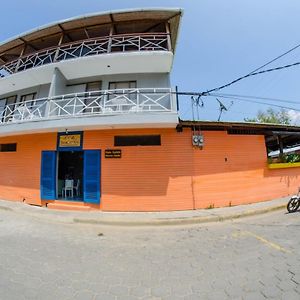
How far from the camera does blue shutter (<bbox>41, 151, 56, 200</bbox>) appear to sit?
34.5 ft

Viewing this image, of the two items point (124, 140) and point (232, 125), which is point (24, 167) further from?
point (232, 125)

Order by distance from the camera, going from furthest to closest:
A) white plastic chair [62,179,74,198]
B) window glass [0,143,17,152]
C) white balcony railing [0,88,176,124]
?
1. window glass [0,143,17,152]
2. white plastic chair [62,179,74,198]
3. white balcony railing [0,88,176,124]

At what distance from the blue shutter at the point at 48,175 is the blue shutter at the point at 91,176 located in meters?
1.76

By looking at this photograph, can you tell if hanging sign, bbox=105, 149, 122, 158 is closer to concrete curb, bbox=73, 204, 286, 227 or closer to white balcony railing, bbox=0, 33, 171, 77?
concrete curb, bbox=73, 204, 286, 227

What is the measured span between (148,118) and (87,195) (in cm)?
447

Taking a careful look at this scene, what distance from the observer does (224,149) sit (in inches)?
409

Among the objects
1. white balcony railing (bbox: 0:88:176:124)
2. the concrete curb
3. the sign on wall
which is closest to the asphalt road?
the concrete curb

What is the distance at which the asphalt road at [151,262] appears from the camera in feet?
11.5

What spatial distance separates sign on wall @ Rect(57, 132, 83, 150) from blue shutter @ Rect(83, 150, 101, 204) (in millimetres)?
656

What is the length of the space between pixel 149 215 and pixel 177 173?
220cm

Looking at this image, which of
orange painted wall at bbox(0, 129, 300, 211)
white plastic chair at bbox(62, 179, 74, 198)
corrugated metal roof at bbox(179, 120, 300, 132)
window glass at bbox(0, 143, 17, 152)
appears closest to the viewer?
orange painted wall at bbox(0, 129, 300, 211)

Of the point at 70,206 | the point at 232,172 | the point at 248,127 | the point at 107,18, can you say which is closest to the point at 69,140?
the point at 70,206

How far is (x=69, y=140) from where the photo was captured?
10.5 metres

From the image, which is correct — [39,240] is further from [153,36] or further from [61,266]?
[153,36]
